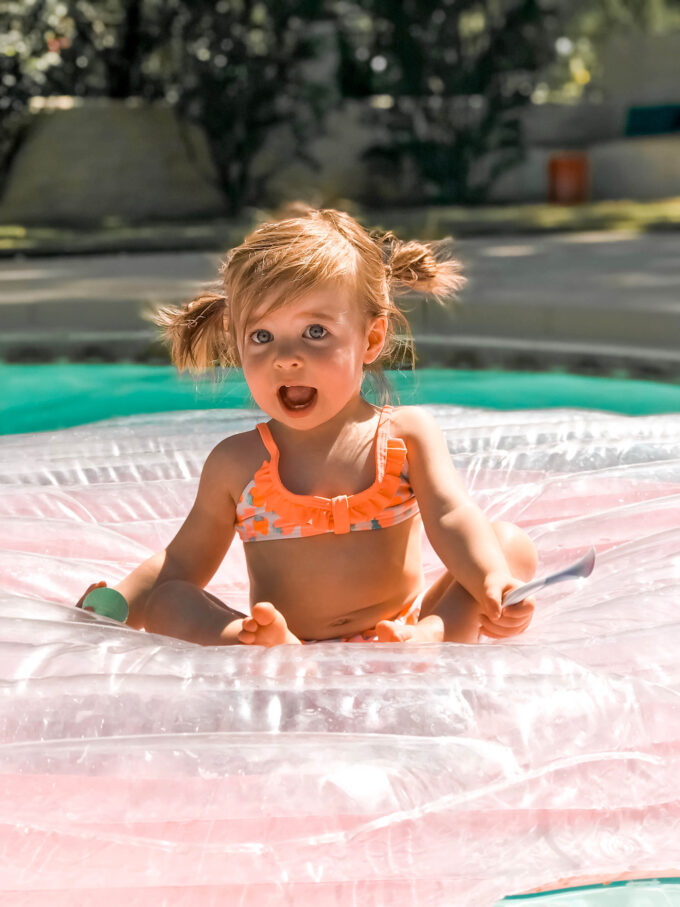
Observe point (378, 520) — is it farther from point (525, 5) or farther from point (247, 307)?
point (525, 5)

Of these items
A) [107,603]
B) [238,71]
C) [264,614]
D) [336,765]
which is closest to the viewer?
[336,765]

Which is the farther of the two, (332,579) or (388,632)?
(332,579)

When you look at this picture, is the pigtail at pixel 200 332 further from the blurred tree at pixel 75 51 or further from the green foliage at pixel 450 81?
the green foliage at pixel 450 81

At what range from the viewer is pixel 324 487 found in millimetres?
1902

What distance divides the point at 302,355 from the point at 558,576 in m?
0.49

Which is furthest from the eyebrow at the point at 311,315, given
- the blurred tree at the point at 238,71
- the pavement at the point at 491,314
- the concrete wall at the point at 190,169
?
the concrete wall at the point at 190,169

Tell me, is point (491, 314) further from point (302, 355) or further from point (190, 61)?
point (190, 61)

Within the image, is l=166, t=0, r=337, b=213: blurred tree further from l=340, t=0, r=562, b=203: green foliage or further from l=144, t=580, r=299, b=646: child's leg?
l=144, t=580, r=299, b=646: child's leg

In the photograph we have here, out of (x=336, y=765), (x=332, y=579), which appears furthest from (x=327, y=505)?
(x=336, y=765)

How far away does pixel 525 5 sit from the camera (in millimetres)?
13891

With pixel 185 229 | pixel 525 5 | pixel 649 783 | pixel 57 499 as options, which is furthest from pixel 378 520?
pixel 525 5

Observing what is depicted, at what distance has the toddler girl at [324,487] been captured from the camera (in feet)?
5.85

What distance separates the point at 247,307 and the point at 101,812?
0.75 meters

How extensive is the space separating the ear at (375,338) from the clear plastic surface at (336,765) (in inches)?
19.9
